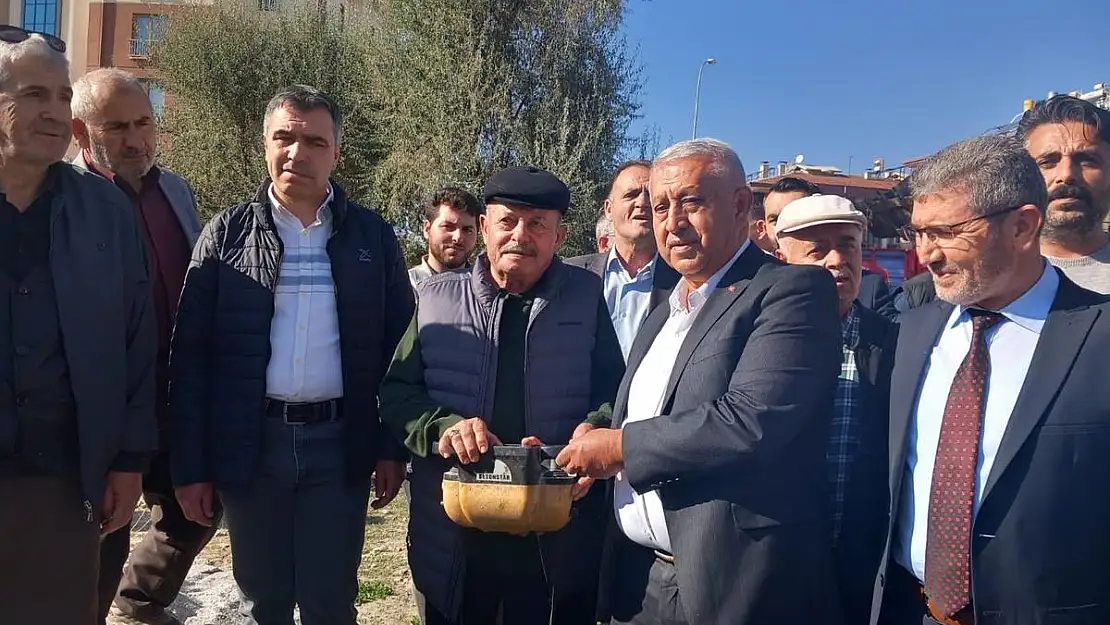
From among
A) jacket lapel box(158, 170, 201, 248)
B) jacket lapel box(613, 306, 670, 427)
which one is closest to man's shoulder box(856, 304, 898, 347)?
jacket lapel box(613, 306, 670, 427)

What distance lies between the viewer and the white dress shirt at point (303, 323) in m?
2.62

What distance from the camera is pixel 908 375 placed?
202 centimetres

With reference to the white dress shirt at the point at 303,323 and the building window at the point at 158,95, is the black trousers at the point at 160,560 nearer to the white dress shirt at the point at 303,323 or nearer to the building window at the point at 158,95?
the white dress shirt at the point at 303,323

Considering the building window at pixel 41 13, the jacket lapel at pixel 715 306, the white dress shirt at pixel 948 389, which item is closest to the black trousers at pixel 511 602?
the jacket lapel at pixel 715 306

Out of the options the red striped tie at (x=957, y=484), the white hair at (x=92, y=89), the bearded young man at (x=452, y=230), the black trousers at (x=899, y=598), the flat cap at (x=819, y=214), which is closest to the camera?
the red striped tie at (x=957, y=484)

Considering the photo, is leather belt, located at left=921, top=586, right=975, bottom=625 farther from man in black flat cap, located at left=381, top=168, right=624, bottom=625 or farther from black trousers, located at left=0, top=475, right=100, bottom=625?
black trousers, located at left=0, top=475, right=100, bottom=625

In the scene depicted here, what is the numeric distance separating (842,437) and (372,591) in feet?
9.97

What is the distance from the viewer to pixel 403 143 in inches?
623

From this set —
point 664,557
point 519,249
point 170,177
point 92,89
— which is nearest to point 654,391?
point 664,557

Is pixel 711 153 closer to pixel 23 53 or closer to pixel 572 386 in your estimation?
pixel 572 386

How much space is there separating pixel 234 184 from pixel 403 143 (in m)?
4.35

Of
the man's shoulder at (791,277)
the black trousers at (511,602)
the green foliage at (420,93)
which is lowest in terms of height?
the black trousers at (511,602)

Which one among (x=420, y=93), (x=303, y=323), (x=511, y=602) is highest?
(x=420, y=93)

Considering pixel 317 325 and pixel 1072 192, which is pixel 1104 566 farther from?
pixel 317 325
